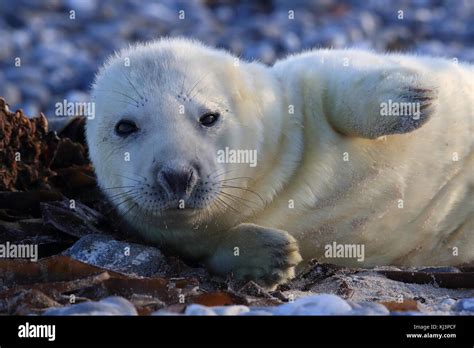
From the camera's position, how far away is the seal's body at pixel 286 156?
451 centimetres

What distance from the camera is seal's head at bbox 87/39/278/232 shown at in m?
4.37

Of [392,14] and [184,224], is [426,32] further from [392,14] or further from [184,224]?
[184,224]

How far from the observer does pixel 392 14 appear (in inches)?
671

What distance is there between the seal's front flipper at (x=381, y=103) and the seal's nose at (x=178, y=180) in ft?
3.17

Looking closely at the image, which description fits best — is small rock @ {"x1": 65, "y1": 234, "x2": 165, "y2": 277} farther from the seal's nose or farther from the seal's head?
the seal's nose

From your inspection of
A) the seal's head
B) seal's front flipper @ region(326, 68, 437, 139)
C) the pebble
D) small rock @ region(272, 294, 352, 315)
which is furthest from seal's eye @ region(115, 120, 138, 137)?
the pebble

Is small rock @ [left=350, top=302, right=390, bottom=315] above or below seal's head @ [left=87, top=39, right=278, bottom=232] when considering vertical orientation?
below

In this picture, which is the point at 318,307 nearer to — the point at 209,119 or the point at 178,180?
the point at 178,180

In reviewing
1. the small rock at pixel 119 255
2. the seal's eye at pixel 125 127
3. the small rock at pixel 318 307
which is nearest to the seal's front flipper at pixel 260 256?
the small rock at pixel 119 255

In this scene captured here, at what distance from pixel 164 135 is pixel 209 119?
0.29 metres

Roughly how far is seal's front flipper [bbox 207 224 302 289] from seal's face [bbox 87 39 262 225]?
19 centimetres

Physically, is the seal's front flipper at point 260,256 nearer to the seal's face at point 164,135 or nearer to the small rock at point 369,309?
the seal's face at point 164,135
